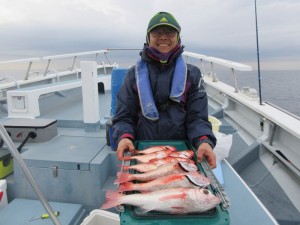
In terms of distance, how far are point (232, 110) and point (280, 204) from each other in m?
2.47

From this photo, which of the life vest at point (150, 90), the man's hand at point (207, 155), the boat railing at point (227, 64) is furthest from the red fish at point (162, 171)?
the boat railing at point (227, 64)

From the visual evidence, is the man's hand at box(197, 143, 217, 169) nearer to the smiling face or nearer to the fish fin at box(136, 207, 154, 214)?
the fish fin at box(136, 207, 154, 214)

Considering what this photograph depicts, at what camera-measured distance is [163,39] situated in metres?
2.20

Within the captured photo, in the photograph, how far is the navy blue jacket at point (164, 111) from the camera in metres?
2.19

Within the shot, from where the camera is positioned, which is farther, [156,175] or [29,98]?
[29,98]

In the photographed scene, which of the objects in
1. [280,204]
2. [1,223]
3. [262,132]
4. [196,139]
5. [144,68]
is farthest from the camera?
[262,132]

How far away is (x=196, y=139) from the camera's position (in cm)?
207

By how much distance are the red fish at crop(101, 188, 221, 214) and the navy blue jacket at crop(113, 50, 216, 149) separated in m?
0.82

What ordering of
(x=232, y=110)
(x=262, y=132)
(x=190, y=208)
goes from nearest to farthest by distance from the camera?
(x=190, y=208) < (x=262, y=132) < (x=232, y=110)

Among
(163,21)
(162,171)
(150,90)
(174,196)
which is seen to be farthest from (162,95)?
(174,196)

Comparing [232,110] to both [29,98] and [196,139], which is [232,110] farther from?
[29,98]

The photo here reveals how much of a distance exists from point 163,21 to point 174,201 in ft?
4.68

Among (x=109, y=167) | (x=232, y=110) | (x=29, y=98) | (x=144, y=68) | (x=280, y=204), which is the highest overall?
(x=144, y=68)

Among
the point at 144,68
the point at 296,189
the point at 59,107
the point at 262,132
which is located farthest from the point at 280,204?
the point at 59,107
